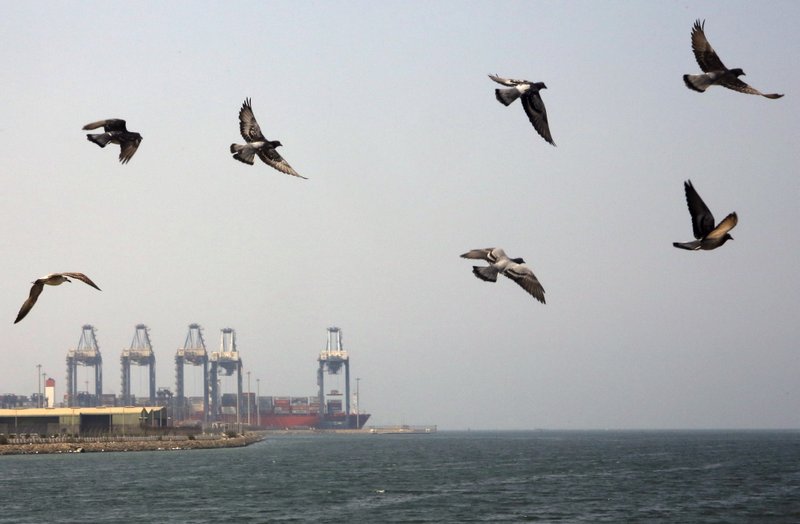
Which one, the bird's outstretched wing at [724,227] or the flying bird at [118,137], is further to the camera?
the flying bird at [118,137]

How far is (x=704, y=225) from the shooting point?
1427 centimetres

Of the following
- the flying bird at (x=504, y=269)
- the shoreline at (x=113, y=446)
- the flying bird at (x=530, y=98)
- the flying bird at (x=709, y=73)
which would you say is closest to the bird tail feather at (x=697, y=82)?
the flying bird at (x=709, y=73)

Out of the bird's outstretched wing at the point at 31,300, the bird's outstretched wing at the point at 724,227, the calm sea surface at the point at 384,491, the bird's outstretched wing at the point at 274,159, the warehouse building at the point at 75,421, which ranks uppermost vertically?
the bird's outstretched wing at the point at 274,159

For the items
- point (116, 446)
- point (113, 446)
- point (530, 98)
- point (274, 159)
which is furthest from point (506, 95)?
point (116, 446)

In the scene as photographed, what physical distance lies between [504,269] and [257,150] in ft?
18.6

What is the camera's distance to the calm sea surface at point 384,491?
64.6m

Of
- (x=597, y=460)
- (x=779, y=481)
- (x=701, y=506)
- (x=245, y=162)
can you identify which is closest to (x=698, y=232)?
(x=245, y=162)

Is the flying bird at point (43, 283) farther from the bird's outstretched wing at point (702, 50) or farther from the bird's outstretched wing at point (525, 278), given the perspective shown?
the bird's outstretched wing at point (702, 50)

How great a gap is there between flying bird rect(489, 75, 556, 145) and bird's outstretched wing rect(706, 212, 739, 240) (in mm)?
2842

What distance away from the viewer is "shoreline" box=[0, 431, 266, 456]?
127 metres

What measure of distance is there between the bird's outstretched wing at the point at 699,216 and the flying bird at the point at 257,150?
598 cm

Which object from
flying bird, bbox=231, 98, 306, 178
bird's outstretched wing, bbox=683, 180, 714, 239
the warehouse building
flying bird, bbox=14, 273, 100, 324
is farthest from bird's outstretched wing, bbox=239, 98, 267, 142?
the warehouse building

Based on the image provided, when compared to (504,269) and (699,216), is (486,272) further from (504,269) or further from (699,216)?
(699,216)

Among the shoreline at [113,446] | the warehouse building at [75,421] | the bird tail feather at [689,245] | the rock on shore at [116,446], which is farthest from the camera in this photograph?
the warehouse building at [75,421]
